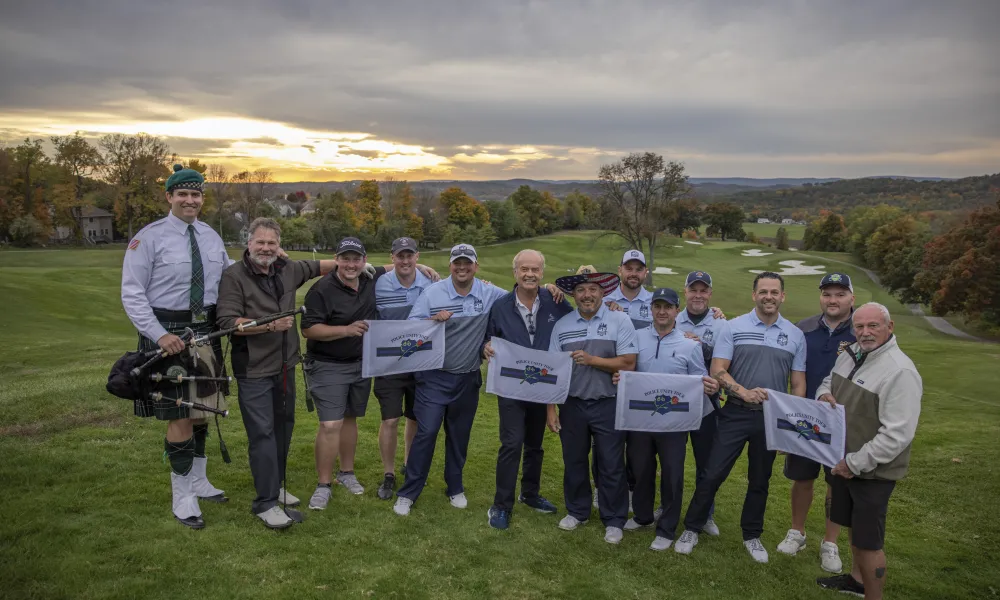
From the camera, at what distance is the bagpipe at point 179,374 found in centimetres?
556

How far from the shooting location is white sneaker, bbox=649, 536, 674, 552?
256 inches

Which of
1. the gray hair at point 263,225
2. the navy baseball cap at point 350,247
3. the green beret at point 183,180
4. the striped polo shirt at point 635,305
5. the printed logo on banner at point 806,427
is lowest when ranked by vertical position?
the printed logo on banner at point 806,427

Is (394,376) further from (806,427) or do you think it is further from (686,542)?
(806,427)

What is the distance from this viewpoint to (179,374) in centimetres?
575

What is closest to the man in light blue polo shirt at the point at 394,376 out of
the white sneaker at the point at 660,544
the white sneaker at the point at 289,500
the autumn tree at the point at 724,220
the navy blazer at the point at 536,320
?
the white sneaker at the point at 289,500

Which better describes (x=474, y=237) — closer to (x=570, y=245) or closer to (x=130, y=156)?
(x=570, y=245)

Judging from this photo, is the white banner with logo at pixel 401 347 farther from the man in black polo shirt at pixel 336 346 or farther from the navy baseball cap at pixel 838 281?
the navy baseball cap at pixel 838 281

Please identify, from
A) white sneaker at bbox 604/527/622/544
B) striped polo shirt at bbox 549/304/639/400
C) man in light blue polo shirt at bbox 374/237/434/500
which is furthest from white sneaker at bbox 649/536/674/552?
man in light blue polo shirt at bbox 374/237/434/500

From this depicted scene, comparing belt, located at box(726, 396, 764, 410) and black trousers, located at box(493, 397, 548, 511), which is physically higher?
belt, located at box(726, 396, 764, 410)

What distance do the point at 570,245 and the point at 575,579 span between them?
72.6 metres

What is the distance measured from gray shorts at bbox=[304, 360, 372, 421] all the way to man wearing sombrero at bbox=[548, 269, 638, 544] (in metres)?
2.21

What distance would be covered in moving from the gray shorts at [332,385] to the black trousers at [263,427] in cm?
43

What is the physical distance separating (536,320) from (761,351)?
7.59 feet

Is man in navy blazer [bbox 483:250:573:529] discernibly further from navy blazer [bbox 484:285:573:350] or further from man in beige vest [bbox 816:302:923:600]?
man in beige vest [bbox 816:302:923:600]
